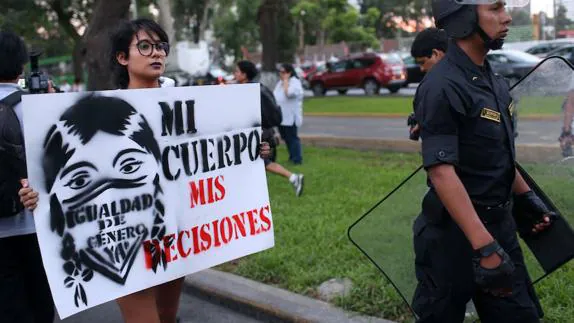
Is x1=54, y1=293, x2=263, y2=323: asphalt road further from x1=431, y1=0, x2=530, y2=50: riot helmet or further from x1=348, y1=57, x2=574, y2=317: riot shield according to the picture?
x1=431, y1=0, x2=530, y2=50: riot helmet

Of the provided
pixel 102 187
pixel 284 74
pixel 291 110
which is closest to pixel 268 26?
pixel 284 74

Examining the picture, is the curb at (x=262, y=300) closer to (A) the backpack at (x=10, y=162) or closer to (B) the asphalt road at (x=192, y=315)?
(B) the asphalt road at (x=192, y=315)

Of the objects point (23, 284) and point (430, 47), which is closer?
point (23, 284)

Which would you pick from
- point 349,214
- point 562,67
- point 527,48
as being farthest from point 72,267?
point 527,48

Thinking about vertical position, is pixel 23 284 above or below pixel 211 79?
below

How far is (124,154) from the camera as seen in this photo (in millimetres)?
2664

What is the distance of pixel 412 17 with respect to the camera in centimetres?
6494

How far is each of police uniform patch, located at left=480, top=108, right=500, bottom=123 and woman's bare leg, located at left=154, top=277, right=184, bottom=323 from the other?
163 cm

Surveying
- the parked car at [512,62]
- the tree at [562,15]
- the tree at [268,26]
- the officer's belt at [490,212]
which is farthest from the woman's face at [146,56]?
the parked car at [512,62]

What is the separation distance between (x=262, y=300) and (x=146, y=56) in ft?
5.87

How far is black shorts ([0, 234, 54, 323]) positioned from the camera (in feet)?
9.18

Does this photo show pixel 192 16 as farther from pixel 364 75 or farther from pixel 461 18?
pixel 461 18

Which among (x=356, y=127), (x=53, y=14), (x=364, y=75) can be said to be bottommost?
(x=356, y=127)

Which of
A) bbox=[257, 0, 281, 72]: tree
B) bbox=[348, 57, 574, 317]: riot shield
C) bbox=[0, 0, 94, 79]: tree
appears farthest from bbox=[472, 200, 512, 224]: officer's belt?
bbox=[0, 0, 94, 79]: tree
